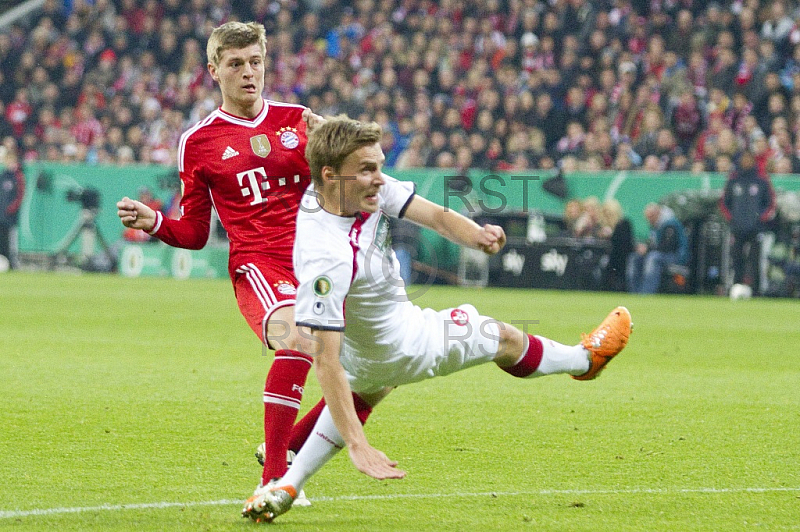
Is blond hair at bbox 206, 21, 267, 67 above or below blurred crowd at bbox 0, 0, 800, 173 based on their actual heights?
below

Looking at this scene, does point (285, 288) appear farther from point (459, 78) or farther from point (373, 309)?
point (459, 78)

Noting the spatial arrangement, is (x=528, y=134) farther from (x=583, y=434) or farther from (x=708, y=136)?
(x=583, y=434)

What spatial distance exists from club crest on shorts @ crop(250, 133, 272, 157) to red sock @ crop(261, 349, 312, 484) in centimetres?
123

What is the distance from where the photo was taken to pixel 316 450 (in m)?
4.29

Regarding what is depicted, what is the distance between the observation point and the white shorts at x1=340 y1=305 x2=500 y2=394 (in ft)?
14.1

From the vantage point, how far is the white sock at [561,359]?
4.74 meters

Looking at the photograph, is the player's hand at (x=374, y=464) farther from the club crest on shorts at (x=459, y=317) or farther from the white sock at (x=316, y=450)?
the club crest on shorts at (x=459, y=317)

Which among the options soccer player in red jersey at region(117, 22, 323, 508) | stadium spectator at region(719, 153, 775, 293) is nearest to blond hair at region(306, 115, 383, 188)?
soccer player in red jersey at region(117, 22, 323, 508)

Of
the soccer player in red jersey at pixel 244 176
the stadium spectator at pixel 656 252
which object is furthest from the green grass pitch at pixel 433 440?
the stadium spectator at pixel 656 252

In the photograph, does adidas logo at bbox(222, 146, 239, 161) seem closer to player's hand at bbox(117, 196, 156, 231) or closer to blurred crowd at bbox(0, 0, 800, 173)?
player's hand at bbox(117, 196, 156, 231)

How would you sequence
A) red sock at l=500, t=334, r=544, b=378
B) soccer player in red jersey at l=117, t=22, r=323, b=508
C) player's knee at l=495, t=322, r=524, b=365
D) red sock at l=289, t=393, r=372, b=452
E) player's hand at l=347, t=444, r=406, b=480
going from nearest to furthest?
player's hand at l=347, t=444, r=406, b=480 → player's knee at l=495, t=322, r=524, b=365 → red sock at l=500, t=334, r=544, b=378 → red sock at l=289, t=393, r=372, b=452 → soccer player in red jersey at l=117, t=22, r=323, b=508

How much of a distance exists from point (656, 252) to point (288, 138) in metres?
12.1

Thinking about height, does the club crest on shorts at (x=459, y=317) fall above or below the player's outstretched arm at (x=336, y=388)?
above

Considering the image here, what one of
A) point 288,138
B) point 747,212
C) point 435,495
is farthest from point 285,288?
point 747,212
